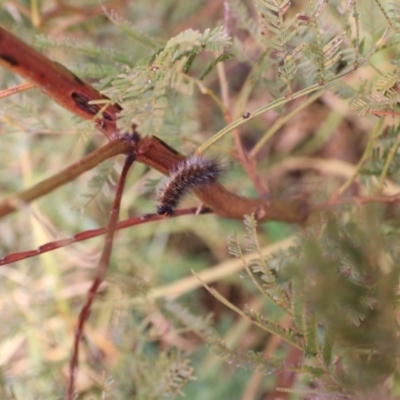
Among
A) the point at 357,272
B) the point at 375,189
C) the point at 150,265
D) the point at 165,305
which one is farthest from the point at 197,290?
the point at 357,272

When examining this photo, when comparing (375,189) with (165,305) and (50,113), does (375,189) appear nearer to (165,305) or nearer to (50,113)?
(165,305)

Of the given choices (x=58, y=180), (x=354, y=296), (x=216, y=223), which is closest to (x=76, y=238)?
(x=58, y=180)

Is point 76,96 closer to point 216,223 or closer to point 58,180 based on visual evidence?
point 58,180

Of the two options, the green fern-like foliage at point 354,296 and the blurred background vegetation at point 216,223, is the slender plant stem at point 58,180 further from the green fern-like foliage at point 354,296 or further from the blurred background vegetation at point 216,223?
the green fern-like foliage at point 354,296

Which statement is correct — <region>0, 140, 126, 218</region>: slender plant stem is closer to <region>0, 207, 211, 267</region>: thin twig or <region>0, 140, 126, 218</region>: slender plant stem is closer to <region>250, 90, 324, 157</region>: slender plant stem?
<region>0, 207, 211, 267</region>: thin twig

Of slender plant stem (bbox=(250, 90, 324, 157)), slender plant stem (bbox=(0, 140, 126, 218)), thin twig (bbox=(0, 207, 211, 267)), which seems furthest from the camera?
slender plant stem (bbox=(250, 90, 324, 157))

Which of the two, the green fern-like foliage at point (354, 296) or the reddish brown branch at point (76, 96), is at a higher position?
the reddish brown branch at point (76, 96)

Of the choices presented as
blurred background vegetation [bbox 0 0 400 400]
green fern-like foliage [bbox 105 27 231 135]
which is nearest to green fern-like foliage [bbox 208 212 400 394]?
blurred background vegetation [bbox 0 0 400 400]

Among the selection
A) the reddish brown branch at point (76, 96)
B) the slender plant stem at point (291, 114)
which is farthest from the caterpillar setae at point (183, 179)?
the slender plant stem at point (291, 114)
